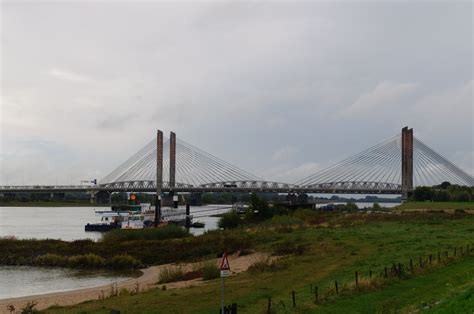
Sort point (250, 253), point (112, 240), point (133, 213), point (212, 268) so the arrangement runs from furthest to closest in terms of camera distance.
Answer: point (133, 213)
point (112, 240)
point (250, 253)
point (212, 268)

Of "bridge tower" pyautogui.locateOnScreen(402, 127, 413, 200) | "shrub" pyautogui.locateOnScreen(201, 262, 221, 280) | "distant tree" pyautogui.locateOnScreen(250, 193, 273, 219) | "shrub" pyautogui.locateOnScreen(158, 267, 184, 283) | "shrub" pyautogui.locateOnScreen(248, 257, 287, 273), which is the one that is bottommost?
"shrub" pyautogui.locateOnScreen(158, 267, 184, 283)

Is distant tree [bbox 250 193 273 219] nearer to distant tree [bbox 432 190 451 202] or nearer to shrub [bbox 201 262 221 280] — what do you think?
distant tree [bbox 432 190 451 202]

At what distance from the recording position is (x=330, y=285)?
66.5 feet

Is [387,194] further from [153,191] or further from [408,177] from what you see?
[153,191]

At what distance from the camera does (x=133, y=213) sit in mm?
85875

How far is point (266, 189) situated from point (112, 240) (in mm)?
71672

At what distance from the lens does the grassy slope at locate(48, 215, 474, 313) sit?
16.6 m

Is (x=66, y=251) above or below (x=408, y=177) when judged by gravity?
below

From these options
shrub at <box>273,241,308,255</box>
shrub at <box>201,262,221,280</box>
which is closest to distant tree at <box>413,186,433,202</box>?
shrub at <box>273,241,308,255</box>

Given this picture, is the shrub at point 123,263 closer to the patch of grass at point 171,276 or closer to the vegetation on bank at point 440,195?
the patch of grass at point 171,276

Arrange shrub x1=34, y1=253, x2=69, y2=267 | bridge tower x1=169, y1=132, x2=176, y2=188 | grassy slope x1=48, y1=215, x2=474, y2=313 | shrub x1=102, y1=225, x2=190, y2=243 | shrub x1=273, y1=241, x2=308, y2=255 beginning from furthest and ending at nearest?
bridge tower x1=169, y1=132, x2=176, y2=188
shrub x1=102, y1=225, x2=190, y2=243
shrub x1=34, y1=253, x2=69, y2=267
shrub x1=273, y1=241, x2=308, y2=255
grassy slope x1=48, y1=215, x2=474, y2=313

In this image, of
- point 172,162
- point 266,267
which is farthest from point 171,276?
point 172,162

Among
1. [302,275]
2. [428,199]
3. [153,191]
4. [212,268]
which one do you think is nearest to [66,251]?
[212,268]

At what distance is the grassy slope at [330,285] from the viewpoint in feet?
54.3
